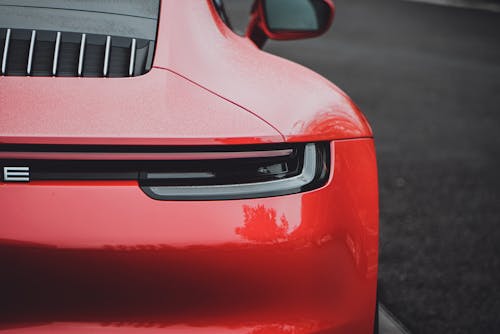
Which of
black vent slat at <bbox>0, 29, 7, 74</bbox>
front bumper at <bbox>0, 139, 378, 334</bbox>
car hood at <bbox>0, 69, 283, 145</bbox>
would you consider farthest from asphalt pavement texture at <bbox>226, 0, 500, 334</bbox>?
black vent slat at <bbox>0, 29, 7, 74</bbox>

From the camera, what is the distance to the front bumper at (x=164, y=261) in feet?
4.61

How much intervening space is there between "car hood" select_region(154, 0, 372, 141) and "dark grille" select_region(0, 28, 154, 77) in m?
0.07

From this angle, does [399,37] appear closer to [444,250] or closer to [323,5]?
[444,250]

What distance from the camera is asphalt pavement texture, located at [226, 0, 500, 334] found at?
3.61m

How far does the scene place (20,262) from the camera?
1397 mm

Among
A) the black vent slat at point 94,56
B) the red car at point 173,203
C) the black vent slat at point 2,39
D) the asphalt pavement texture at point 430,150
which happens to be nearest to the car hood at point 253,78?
the red car at point 173,203

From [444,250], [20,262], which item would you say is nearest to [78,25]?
[20,262]

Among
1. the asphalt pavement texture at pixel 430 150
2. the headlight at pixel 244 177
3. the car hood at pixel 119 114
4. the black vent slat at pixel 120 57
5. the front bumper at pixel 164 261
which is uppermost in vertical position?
the black vent slat at pixel 120 57

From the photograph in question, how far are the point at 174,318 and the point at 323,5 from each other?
1876mm

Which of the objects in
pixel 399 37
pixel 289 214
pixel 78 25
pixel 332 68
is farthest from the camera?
pixel 399 37

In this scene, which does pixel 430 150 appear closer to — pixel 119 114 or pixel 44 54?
pixel 44 54

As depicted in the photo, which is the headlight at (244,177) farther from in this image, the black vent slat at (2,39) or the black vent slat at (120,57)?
the black vent slat at (2,39)

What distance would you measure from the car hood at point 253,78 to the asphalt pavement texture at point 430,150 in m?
1.69

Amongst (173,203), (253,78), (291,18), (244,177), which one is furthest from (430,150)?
(173,203)
